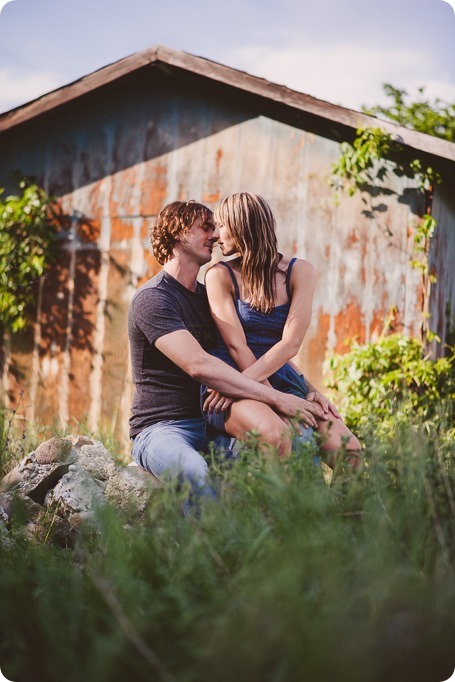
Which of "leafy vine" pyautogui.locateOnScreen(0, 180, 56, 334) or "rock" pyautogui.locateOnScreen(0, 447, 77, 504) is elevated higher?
"leafy vine" pyautogui.locateOnScreen(0, 180, 56, 334)

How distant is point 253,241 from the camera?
4.00m

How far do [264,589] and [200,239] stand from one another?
8.31ft

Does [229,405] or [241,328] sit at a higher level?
[241,328]

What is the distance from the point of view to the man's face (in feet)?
14.0

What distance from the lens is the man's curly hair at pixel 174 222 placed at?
4258 millimetres

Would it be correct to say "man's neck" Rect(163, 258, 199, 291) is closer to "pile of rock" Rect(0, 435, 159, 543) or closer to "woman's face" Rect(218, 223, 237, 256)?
"woman's face" Rect(218, 223, 237, 256)

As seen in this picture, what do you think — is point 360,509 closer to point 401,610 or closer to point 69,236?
point 401,610

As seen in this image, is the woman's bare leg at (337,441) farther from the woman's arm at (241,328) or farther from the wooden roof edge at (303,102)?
the wooden roof edge at (303,102)

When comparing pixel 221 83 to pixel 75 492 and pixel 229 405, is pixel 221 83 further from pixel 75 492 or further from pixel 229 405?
pixel 75 492

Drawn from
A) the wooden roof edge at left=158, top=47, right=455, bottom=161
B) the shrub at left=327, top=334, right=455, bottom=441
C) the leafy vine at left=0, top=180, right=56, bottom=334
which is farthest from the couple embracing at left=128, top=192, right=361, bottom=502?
the leafy vine at left=0, top=180, right=56, bottom=334

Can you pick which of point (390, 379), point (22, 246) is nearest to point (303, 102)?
point (390, 379)

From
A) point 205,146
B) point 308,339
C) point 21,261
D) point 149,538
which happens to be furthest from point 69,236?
point 149,538

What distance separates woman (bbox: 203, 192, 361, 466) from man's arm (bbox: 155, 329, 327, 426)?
72 millimetres

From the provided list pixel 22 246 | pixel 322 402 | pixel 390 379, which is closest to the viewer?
pixel 322 402
